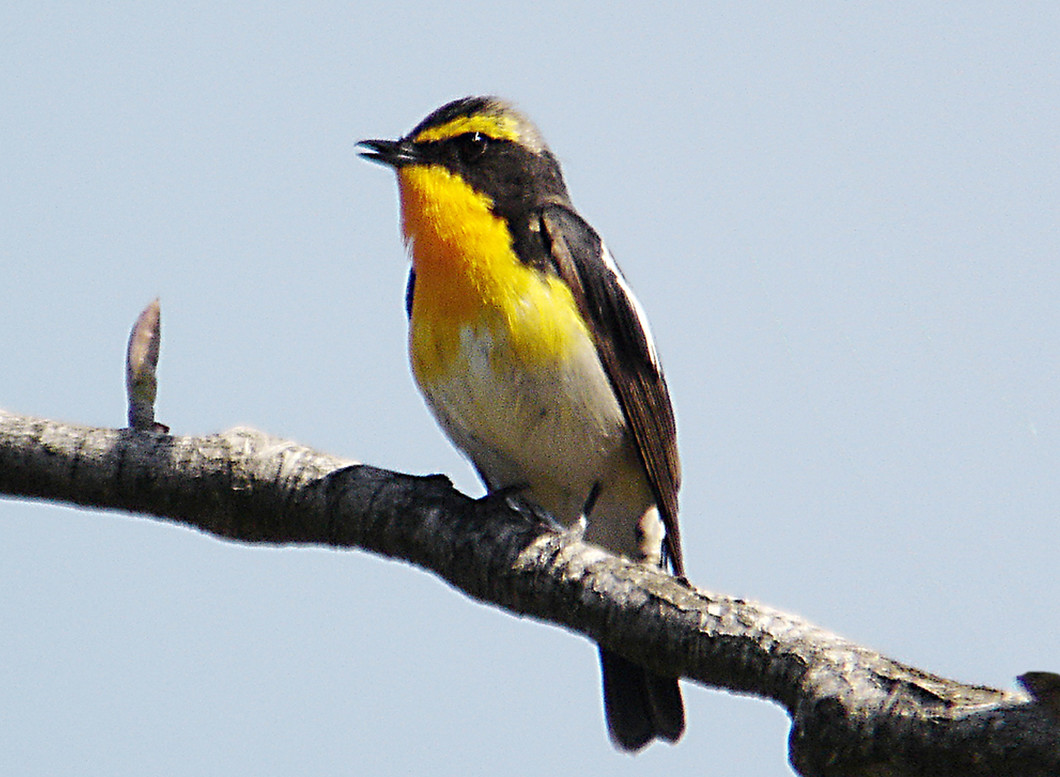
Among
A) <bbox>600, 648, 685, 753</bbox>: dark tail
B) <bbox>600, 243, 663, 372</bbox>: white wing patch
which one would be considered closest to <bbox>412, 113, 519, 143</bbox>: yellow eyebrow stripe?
<bbox>600, 243, 663, 372</bbox>: white wing patch

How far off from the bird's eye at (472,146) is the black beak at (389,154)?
20 centimetres

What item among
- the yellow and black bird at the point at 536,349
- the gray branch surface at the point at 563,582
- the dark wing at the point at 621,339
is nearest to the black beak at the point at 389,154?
the yellow and black bird at the point at 536,349

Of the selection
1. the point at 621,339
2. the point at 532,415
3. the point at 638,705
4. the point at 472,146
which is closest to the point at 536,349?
the point at 532,415

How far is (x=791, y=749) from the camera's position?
297 centimetres

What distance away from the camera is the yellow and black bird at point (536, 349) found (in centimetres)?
470

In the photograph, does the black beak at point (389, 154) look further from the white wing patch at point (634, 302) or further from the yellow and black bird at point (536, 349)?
the white wing patch at point (634, 302)

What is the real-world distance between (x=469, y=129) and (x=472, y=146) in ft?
0.29

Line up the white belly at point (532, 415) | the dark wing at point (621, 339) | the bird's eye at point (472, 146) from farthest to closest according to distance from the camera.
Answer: the bird's eye at point (472, 146) → the dark wing at point (621, 339) → the white belly at point (532, 415)

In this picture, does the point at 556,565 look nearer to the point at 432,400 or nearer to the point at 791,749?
the point at 791,749

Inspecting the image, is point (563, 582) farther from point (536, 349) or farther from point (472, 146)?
point (472, 146)

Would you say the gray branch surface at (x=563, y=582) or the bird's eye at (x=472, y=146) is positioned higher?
the bird's eye at (x=472, y=146)

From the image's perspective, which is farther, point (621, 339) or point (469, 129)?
point (469, 129)

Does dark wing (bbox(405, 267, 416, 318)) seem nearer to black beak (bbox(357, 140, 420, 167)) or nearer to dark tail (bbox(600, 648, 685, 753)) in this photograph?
black beak (bbox(357, 140, 420, 167))

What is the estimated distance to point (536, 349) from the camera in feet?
15.3
